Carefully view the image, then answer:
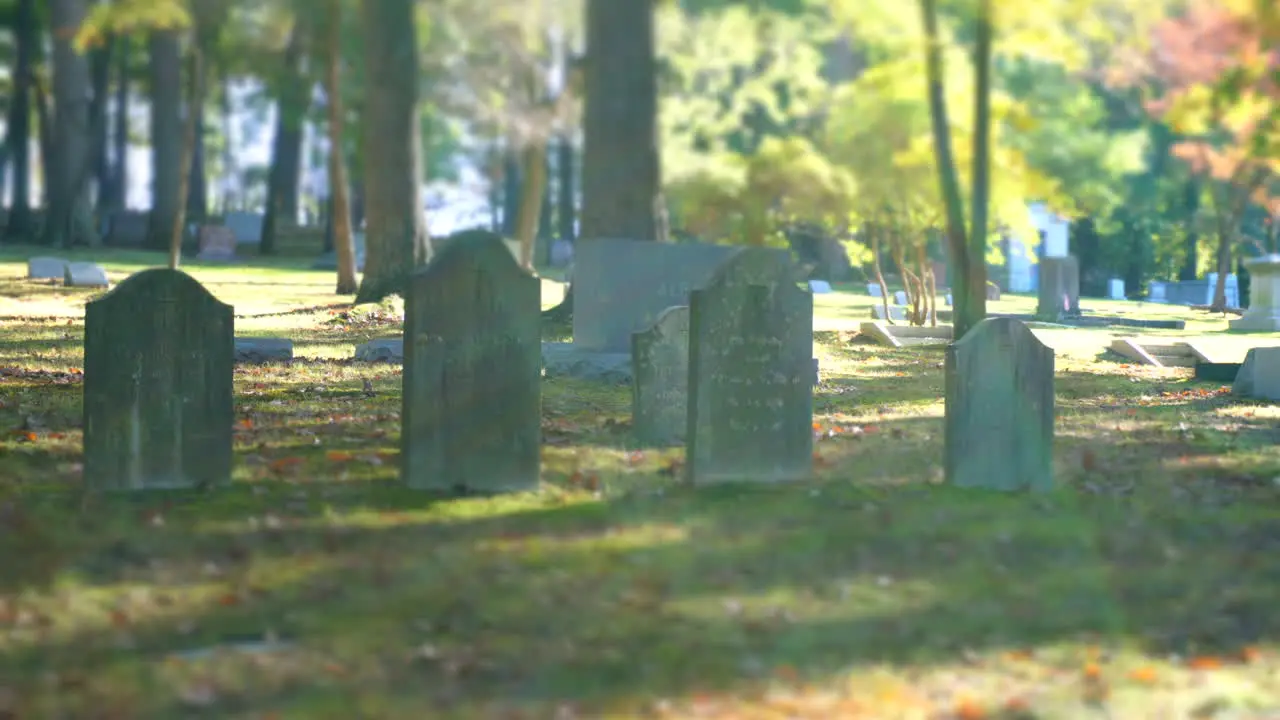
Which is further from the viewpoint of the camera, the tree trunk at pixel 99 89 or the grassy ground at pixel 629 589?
the tree trunk at pixel 99 89

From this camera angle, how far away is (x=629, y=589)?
23.7 feet

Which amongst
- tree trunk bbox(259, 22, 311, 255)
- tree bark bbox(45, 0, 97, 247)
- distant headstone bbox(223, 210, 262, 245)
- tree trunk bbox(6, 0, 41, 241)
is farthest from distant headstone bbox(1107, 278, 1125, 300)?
tree trunk bbox(6, 0, 41, 241)

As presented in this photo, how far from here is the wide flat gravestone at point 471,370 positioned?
9.27 m

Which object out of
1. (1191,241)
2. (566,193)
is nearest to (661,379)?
(1191,241)

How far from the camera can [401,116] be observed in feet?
83.8

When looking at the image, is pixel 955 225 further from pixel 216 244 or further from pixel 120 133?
pixel 120 133

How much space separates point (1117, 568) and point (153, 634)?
4.67 meters

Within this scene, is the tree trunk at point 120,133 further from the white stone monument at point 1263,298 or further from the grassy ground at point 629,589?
the grassy ground at point 629,589

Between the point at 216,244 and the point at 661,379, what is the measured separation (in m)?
34.8

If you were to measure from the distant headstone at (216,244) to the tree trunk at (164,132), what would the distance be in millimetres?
1003

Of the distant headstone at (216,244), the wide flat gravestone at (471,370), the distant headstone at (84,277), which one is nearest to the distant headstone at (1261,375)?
the wide flat gravestone at (471,370)

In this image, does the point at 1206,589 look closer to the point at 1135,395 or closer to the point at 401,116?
the point at 1135,395

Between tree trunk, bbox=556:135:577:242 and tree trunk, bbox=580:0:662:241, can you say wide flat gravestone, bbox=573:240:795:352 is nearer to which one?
tree trunk, bbox=580:0:662:241

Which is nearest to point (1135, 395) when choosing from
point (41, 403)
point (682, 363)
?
point (682, 363)
